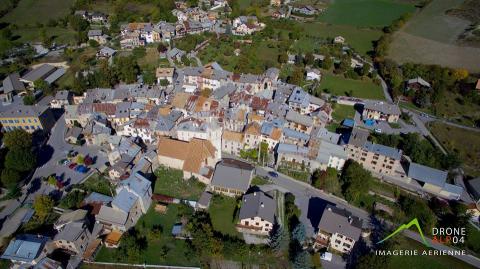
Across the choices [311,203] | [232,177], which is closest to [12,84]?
[232,177]

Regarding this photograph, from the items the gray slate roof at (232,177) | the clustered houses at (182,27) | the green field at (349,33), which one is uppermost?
the clustered houses at (182,27)

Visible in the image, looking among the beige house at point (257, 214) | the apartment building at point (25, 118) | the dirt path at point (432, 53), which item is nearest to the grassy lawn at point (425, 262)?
the beige house at point (257, 214)

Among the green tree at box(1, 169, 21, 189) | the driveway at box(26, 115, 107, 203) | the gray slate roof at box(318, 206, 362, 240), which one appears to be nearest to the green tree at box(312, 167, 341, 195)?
the gray slate roof at box(318, 206, 362, 240)

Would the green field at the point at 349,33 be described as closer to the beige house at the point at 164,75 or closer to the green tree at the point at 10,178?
the beige house at the point at 164,75

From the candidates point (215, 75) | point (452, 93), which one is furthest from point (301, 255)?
point (452, 93)

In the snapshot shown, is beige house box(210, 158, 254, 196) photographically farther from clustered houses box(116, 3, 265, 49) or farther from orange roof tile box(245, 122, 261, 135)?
clustered houses box(116, 3, 265, 49)

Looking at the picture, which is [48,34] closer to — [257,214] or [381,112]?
[257,214]
